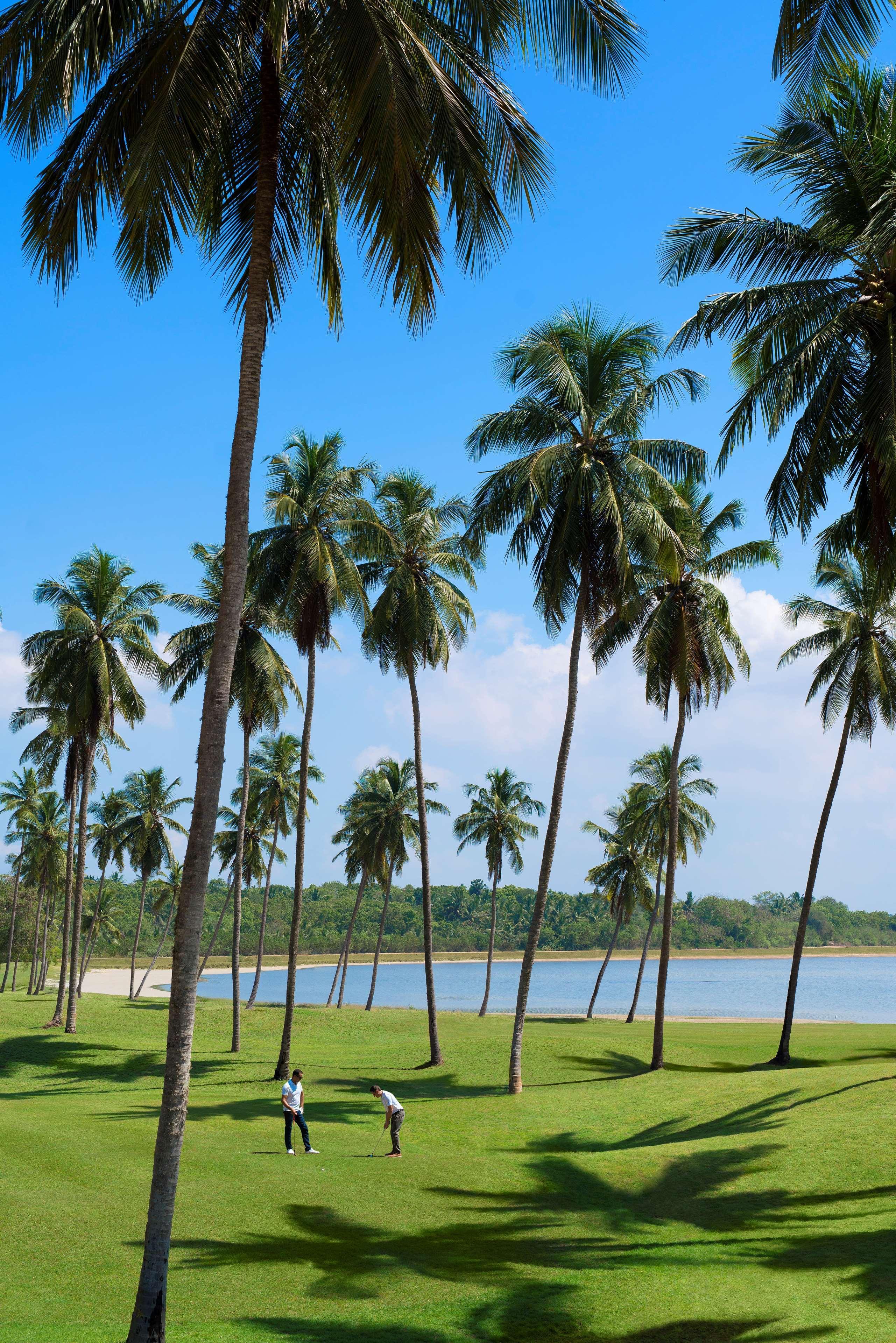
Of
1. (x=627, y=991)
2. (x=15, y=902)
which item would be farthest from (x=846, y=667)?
(x=627, y=991)

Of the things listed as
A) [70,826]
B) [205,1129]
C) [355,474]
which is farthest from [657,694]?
[70,826]

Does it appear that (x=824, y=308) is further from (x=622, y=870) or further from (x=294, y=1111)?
(x=622, y=870)

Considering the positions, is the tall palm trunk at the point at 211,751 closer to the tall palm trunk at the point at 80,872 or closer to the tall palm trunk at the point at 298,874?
the tall palm trunk at the point at 298,874

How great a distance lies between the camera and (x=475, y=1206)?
16.3 m

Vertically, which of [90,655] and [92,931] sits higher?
[90,655]

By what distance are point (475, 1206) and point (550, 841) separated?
11735 mm

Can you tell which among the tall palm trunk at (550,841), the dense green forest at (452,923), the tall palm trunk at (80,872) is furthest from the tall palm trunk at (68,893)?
the dense green forest at (452,923)

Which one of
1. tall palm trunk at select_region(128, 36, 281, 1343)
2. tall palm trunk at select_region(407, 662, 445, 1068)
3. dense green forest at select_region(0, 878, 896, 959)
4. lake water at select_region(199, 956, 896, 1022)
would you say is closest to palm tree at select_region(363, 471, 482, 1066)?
tall palm trunk at select_region(407, 662, 445, 1068)

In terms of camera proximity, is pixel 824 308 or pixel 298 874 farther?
pixel 298 874

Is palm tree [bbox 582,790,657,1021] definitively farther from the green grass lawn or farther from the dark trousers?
the dark trousers

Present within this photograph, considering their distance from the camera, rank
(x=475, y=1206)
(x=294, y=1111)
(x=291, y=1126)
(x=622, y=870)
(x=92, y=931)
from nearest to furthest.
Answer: (x=475, y=1206) < (x=294, y=1111) < (x=291, y=1126) < (x=622, y=870) < (x=92, y=931)

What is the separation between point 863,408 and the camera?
15.6 metres

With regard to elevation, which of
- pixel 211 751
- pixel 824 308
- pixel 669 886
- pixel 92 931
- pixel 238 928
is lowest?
pixel 92 931

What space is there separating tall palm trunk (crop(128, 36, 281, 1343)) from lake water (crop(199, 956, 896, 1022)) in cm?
5263
